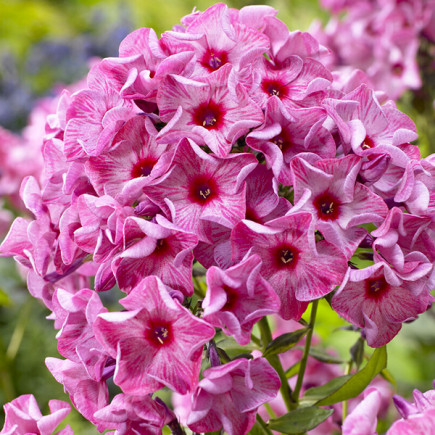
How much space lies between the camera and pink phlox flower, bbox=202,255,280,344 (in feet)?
1.37

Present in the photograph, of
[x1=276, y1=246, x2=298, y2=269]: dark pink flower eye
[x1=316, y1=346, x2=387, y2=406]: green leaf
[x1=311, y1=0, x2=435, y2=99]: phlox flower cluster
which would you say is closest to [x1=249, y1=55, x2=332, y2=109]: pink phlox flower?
[x1=276, y1=246, x2=298, y2=269]: dark pink flower eye

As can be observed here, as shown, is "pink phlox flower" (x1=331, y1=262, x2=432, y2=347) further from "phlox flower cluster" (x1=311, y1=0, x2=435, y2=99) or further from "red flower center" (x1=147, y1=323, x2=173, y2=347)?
"phlox flower cluster" (x1=311, y1=0, x2=435, y2=99)

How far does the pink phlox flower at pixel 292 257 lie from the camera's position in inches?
17.0

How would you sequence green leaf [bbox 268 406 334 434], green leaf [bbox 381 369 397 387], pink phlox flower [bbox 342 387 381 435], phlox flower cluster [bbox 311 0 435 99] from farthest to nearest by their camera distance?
phlox flower cluster [bbox 311 0 435 99]
green leaf [bbox 381 369 397 387]
green leaf [bbox 268 406 334 434]
pink phlox flower [bbox 342 387 381 435]

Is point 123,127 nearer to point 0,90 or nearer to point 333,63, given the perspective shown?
point 333,63

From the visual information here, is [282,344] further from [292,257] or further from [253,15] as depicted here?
[253,15]

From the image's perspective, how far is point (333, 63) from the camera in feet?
3.73

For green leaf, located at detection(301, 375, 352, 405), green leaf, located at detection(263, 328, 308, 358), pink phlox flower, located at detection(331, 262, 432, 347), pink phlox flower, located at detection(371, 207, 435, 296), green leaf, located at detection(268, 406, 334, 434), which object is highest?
pink phlox flower, located at detection(371, 207, 435, 296)

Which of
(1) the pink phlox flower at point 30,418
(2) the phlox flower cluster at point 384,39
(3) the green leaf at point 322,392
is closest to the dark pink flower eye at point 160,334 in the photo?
(1) the pink phlox flower at point 30,418

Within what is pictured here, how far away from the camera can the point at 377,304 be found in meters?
0.47

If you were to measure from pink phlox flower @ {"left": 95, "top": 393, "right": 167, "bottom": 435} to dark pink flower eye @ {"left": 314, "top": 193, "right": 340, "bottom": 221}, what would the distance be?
0.18 meters

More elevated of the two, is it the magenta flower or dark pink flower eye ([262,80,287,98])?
dark pink flower eye ([262,80,287,98])

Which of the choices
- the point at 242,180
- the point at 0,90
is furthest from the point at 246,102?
the point at 0,90

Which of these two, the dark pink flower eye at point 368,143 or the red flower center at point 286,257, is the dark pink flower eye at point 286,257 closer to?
the red flower center at point 286,257
